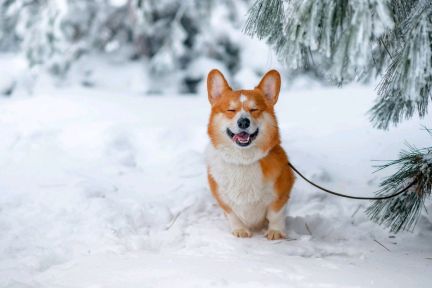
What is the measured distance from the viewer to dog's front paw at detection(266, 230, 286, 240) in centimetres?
295

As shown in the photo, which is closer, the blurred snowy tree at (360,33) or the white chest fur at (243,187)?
the blurred snowy tree at (360,33)

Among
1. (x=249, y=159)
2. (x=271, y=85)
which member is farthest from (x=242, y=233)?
(x=271, y=85)

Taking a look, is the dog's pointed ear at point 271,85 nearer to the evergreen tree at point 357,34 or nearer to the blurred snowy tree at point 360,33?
the evergreen tree at point 357,34

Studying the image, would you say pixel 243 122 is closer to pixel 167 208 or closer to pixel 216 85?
pixel 216 85

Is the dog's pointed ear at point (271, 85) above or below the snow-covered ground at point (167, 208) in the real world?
above

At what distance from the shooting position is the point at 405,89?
1.87 m

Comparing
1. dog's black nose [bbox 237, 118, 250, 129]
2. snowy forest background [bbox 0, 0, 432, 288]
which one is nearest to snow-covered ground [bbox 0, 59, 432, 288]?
snowy forest background [bbox 0, 0, 432, 288]

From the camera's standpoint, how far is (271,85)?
118 inches

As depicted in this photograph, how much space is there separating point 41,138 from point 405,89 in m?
3.80

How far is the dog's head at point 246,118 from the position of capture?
2.80m

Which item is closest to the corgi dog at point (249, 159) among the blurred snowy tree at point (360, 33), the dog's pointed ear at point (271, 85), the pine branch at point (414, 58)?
the dog's pointed ear at point (271, 85)

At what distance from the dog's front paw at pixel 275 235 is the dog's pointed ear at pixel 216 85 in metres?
0.93

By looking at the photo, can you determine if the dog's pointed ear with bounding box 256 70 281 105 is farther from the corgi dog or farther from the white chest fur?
the white chest fur

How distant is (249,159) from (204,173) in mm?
1315
